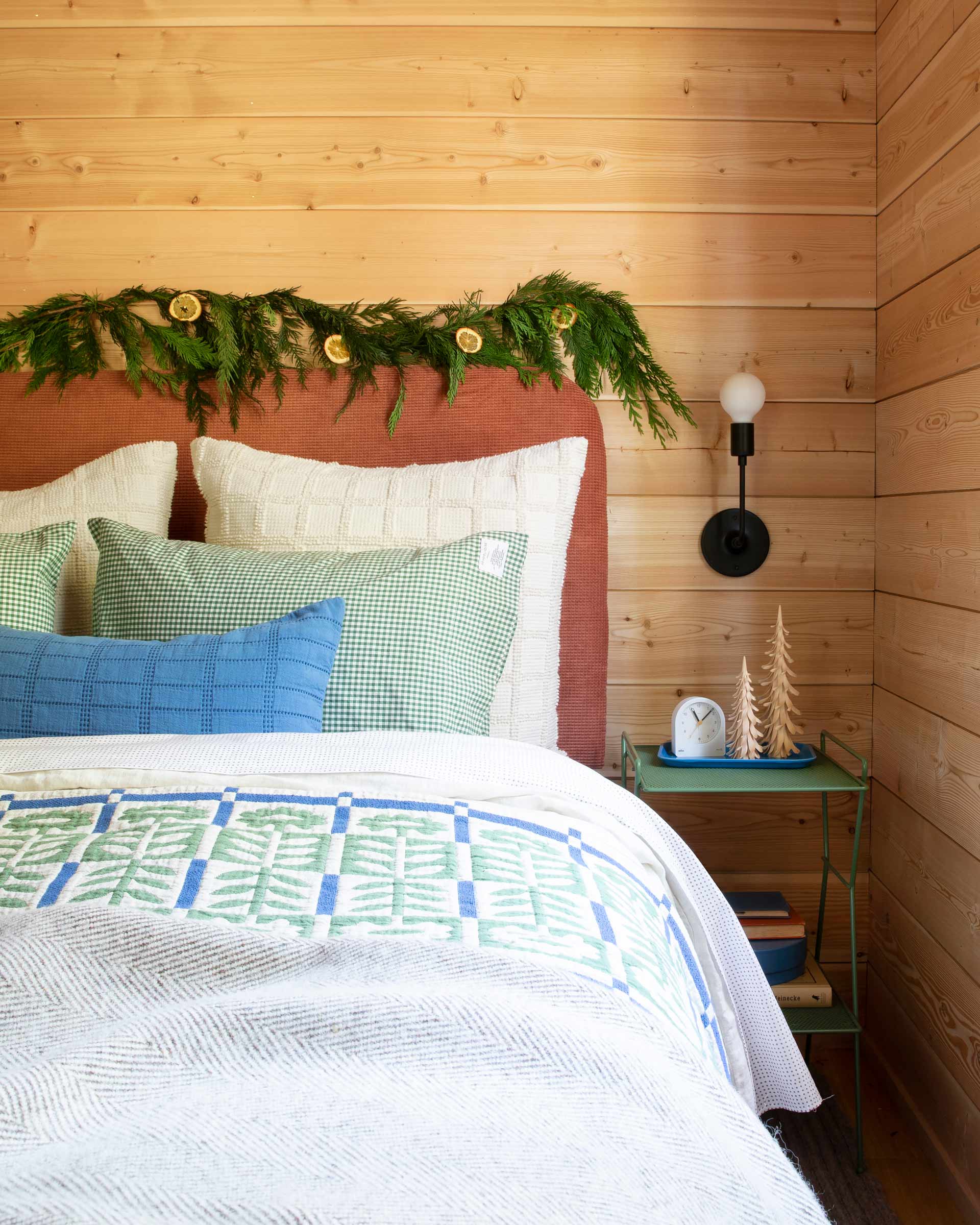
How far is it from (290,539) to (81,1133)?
46.7 inches

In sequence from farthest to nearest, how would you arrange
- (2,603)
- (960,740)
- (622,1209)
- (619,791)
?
(960,740), (2,603), (619,791), (622,1209)

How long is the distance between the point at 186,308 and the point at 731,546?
1272mm

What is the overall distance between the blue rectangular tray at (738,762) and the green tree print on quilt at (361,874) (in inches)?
30.4

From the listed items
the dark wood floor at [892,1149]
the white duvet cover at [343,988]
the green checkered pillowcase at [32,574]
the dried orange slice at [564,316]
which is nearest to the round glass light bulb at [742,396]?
the dried orange slice at [564,316]

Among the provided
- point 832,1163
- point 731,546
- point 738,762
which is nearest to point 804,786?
point 738,762

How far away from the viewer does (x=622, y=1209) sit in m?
0.51

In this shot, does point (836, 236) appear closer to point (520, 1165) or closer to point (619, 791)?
point (619, 791)

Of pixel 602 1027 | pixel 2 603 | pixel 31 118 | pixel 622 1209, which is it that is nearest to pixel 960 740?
pixel 602 1027

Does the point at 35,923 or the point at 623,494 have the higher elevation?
the point at 623,494

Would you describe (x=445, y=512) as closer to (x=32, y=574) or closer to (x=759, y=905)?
(x=32, y=574)

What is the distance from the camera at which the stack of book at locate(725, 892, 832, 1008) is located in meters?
1.77

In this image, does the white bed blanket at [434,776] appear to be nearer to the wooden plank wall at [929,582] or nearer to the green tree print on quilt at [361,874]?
the green tree print on quilt at [361,874]

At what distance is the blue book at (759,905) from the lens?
182cm

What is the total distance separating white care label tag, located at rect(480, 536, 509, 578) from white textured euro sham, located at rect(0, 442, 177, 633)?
643 mm
